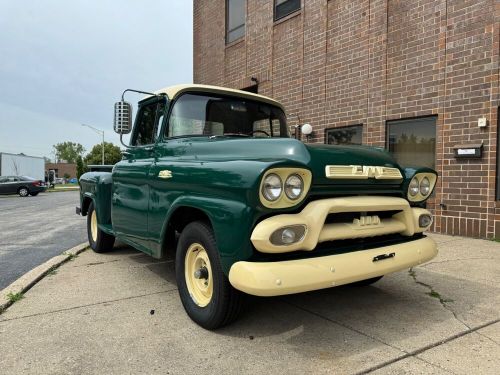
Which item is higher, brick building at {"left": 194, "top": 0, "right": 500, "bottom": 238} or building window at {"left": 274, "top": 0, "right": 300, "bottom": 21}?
building window at {"left": 274, "top": 0, "right": 300, "bottom": 21}

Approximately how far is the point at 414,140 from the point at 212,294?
6.74m

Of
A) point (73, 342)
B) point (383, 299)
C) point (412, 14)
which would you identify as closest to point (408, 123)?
point (412, 14)

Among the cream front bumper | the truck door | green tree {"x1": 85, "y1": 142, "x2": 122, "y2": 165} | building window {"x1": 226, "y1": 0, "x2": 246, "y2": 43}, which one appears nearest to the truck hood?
the cream front bumper

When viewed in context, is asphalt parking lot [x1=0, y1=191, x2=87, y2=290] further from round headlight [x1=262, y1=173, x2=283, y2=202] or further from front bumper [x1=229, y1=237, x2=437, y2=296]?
round headlight [x1=262, y1=173, x2=283, y2=202]

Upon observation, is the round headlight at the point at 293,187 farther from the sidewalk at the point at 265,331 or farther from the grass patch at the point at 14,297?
the grass patch at the point at 14,297

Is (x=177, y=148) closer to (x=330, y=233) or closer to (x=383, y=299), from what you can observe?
(x=330, y=233)

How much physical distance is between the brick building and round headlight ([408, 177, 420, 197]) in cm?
428

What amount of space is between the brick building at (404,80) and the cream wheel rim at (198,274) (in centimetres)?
583

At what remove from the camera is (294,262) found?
265cm

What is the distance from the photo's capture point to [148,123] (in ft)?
14.6

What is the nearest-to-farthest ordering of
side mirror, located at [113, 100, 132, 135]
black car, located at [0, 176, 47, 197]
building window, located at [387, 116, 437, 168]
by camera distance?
side mirror, located at [113, 100, 132, 135] → building window, located at [387, 116, 437, 168] → black car, located at [0, 176, 47, 197]

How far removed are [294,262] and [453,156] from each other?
6103mm

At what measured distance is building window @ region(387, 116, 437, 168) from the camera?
811cm

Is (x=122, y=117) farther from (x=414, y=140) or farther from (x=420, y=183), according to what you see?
(x=414, y=140)
